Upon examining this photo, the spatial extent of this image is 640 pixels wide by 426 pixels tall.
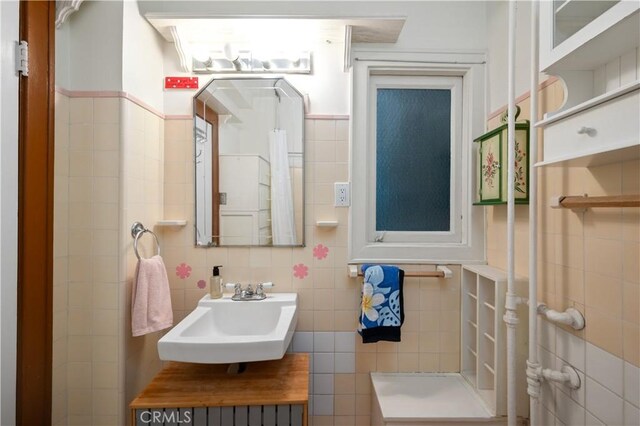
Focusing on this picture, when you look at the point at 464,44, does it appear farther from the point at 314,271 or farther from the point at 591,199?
the point at 314,271

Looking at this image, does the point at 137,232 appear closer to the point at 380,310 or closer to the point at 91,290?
the point at 91,290

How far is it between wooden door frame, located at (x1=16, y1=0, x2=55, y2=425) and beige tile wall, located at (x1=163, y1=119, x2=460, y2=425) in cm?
58

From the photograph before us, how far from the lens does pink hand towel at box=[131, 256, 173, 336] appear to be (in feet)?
4.91

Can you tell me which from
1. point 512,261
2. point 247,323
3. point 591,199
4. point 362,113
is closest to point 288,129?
point 362,113

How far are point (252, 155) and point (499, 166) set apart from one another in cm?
118

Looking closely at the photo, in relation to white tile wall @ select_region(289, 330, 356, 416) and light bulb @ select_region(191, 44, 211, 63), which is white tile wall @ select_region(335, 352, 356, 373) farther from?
light bulb @ select_region(191, 44, 211, 63)

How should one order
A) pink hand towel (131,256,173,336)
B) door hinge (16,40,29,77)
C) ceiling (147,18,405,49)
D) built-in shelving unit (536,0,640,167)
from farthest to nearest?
ceiling (147,18,405,49) < pink hand towel (131,256,173,336) < door hinge (16,40,29,77) < built-in shelving unit (536,0,640,167)

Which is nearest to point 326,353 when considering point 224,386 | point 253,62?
point 224,386

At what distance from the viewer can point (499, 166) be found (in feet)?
4.92

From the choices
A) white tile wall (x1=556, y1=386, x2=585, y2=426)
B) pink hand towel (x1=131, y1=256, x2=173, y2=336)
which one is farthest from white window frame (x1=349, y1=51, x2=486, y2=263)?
pink hand towel (x1=131, y1=256, x2=173, y2=336)

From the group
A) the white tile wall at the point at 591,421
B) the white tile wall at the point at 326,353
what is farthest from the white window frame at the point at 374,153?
the white tile wall at the point at 591,421

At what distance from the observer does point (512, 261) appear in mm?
1307

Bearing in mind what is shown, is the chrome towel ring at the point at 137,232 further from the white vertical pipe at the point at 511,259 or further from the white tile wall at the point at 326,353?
the white vertical pipe at the point at 511,259

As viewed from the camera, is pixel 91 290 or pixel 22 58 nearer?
pixel 22 58
